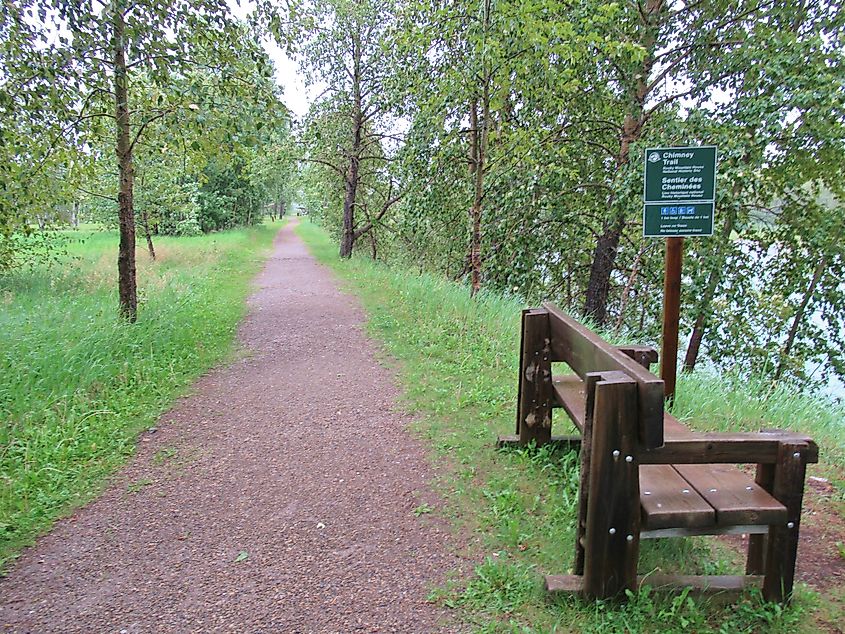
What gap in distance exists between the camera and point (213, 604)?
2.88m

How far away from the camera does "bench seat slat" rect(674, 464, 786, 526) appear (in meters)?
2.59

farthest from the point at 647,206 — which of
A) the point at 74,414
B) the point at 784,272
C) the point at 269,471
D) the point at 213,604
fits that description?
the point at 784,272

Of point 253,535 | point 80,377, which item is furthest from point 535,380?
point 80,377

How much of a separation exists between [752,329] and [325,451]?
428 inches

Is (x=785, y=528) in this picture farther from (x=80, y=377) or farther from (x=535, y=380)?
(x=80, y=377)

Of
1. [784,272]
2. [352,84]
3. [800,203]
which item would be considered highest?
[352,84]

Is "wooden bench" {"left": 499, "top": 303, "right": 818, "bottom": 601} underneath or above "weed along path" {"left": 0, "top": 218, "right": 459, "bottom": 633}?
above

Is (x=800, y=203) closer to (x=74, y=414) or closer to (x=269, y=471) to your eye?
(x=269, y=471)

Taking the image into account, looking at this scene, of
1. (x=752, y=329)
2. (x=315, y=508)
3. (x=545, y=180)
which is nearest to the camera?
(x=315, y=508)

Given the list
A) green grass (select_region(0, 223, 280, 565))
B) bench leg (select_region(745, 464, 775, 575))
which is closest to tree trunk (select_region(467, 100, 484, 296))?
green grass (select_region(0, 223, 280, 565))

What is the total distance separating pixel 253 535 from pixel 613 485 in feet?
6.85

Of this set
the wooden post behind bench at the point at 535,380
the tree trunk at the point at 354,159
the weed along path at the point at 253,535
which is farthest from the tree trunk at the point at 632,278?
the tree trunk at the point at 354,159

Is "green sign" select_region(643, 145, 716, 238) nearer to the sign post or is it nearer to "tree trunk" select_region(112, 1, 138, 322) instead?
the sign post

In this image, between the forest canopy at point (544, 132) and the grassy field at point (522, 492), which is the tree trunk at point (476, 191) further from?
the grassy field at point (522, 492)
